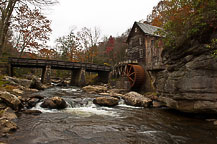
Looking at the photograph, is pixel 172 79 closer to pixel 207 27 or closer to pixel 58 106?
pixel 207 27

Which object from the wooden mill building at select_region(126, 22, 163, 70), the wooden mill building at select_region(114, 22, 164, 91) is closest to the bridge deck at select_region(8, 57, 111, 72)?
the wooden mill building at select_region(114, 22, 164, 91)

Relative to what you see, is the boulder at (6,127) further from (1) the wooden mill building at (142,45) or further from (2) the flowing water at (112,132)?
(1) the wooden mill building at (142,45)

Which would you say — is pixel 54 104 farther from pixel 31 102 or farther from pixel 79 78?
pixel 79 78

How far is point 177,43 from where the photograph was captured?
20.8ft

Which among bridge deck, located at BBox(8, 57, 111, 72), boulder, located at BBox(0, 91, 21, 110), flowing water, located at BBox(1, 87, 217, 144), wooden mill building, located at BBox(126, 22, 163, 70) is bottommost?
flowing water, located at BBox(1, 87, 217, 144)

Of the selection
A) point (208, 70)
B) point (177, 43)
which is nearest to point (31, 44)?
point (177, 43)

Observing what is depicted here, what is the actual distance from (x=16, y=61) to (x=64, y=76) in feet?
47.8

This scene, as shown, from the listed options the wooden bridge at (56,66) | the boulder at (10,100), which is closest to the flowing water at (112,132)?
the boulder at (10,100)

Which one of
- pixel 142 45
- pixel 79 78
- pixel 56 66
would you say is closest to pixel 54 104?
pixel 142 45

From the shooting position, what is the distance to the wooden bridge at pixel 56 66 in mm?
18328

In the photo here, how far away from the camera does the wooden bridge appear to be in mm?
18328

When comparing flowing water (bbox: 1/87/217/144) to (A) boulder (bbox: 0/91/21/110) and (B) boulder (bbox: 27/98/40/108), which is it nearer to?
(A) boulder (bbox: 0/91/21/110)

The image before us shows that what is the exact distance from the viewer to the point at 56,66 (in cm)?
2064

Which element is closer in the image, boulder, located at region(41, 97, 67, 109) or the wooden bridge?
boulder, located at region(41, 97, 67, 109)
